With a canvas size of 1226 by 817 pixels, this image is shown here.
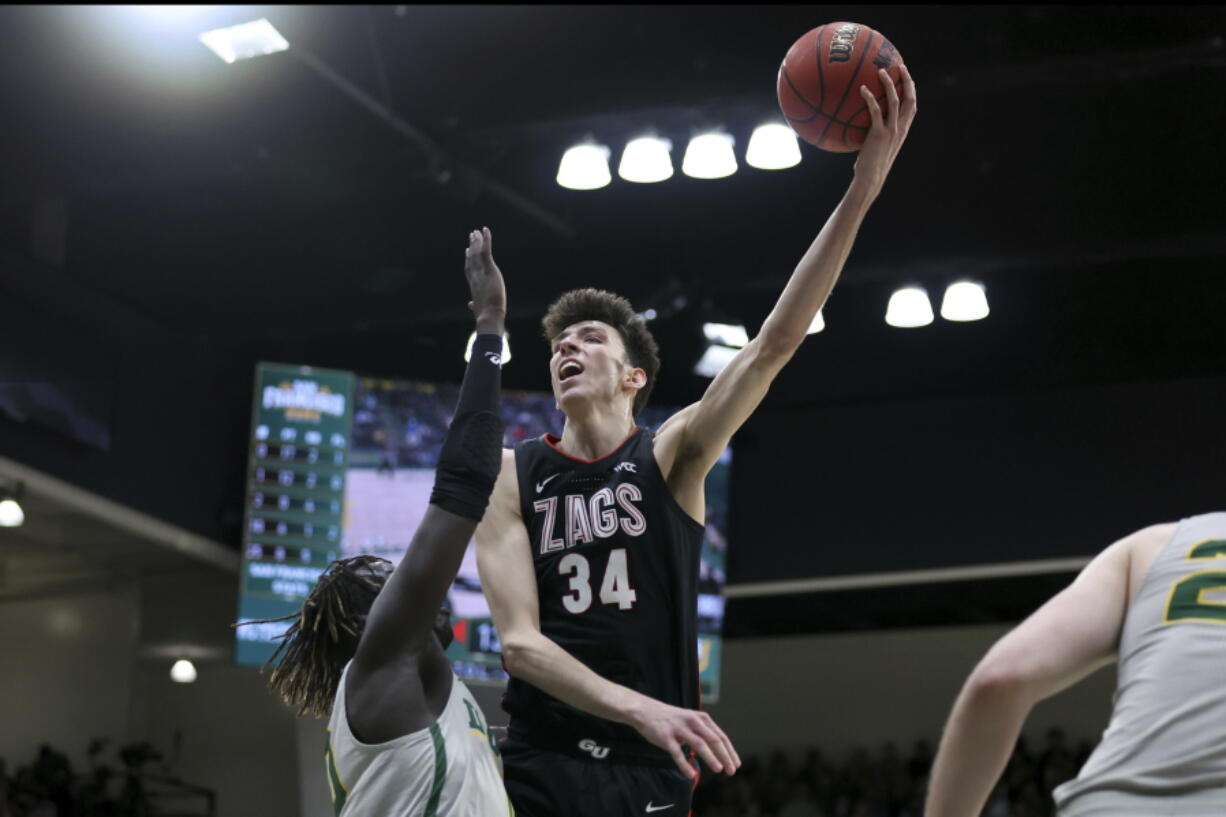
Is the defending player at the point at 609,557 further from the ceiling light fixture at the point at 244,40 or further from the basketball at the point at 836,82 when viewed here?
the ceiling light fixture at the point at 244,40

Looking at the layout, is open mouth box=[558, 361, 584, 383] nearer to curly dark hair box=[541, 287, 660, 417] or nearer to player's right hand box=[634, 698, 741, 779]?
curly dark hair box=[541, 287, 660, 417]

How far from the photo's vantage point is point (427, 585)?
9.87 feet

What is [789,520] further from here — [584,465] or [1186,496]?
[584,465]

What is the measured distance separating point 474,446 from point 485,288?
1.18 ft

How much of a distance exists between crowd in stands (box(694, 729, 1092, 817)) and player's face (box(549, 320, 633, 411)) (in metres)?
10.3

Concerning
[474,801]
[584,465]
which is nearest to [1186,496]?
[584,465]

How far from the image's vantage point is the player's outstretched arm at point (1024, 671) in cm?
225

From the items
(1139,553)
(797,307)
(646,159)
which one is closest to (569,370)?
(797,307)

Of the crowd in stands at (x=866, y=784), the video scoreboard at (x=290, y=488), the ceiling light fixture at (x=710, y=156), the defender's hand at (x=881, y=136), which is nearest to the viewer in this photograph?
the defender's hand at (x=881, y=136)

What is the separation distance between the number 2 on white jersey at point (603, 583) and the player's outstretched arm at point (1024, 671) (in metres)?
1.80

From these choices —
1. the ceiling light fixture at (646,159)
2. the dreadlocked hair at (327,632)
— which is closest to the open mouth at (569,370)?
the dreadlocked hair at (327,632)

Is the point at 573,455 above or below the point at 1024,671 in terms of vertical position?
above

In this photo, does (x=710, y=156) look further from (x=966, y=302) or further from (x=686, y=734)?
(x=686, y=734)

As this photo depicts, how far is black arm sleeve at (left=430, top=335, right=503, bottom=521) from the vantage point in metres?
3.06
